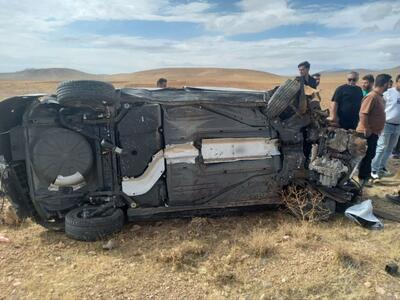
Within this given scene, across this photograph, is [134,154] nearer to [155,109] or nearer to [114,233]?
[155,109]

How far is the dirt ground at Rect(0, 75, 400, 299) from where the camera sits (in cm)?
360

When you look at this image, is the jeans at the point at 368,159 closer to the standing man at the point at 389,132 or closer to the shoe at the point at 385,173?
the standing man at the point at 389,132

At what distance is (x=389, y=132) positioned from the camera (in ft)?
24.3

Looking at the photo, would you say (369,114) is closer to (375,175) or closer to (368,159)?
(368,159)

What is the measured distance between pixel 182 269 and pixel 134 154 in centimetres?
160

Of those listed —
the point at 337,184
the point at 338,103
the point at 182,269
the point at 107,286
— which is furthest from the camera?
the point at 338,103

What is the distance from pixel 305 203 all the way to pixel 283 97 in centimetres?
142

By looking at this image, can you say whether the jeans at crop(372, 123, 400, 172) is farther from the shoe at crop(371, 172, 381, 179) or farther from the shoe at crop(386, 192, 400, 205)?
the shoe at crop(386, 192, 400, 205)

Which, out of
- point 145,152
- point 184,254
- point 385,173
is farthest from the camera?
point 385,173

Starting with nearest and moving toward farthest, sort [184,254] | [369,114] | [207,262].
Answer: [207,262] < [184,254] < [369,114]

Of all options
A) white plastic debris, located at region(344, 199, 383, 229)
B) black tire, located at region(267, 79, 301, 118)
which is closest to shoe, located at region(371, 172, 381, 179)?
white plastic debris, located at region(344, 199, 383, 229)

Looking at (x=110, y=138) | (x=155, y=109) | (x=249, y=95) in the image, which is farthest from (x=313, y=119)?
(x=110, y=138)

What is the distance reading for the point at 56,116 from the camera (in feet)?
15.6

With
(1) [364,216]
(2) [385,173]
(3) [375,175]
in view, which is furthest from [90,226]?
(2) [385,173]
